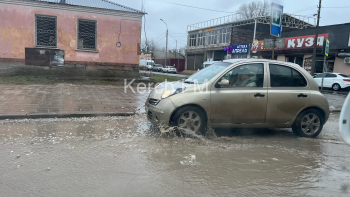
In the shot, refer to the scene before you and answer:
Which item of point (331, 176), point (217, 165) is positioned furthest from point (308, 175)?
point (217, 165)

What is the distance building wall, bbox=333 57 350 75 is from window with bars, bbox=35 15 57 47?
23.0 meters

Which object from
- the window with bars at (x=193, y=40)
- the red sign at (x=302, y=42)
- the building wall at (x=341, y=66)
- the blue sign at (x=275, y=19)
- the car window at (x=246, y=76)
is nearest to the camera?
the car window at (x=246, y=76)

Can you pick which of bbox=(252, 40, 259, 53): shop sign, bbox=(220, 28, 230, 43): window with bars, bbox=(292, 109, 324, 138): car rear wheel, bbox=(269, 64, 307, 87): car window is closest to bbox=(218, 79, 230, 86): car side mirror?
bbox=(269, 64, 307, 87): car window

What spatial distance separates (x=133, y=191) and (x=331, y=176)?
2886mm

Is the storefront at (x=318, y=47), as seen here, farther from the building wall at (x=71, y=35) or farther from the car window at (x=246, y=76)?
the car window at (x=246, y=76)

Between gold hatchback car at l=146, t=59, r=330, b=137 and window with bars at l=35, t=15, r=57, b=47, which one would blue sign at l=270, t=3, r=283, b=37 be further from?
window with bars at l=35, t=15, r=57, b=47

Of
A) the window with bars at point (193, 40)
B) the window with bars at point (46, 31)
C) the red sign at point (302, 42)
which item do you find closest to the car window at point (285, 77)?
the window with bars at point (46, 31)

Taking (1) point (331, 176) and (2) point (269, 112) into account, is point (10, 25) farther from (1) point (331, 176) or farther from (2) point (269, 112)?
(1) point (331, 176)

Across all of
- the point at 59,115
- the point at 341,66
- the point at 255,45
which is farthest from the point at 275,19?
the point at 255,45

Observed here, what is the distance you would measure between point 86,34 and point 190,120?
12511mm

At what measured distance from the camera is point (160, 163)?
4.06 metres

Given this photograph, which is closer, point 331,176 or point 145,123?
point 331,176

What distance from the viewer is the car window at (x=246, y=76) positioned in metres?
5.38

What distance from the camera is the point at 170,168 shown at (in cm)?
389
